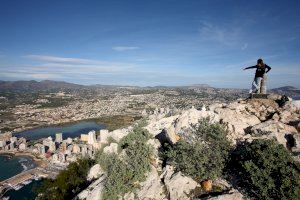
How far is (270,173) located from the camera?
8742 mm

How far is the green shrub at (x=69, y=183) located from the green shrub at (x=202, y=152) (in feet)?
22.5

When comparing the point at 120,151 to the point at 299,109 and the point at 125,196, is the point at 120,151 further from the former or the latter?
the point at 299,109

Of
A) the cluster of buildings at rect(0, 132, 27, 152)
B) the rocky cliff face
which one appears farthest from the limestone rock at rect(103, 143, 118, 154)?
the cluster of buildings at rect(0, 132, 27, 152)

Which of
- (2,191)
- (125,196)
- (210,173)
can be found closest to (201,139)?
(210,173)

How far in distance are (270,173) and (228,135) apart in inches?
126

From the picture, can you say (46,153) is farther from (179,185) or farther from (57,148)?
(179,185)

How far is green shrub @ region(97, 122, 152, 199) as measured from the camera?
1057 centimetres

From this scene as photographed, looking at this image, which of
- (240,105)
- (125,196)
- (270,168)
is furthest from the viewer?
(240,105)

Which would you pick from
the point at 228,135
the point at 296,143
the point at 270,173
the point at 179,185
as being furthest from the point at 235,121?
the point at 179,185

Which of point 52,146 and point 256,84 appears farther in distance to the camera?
point 52,146

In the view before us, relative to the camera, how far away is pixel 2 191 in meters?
56.8

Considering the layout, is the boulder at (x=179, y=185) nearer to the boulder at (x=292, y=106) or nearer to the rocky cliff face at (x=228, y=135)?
the rocky cliff face at (x=228, y=135)

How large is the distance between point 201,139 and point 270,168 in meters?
3.00

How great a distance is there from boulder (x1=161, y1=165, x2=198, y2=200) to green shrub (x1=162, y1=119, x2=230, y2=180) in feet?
0.92
